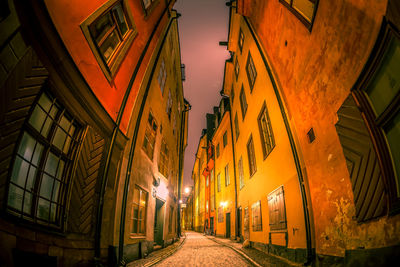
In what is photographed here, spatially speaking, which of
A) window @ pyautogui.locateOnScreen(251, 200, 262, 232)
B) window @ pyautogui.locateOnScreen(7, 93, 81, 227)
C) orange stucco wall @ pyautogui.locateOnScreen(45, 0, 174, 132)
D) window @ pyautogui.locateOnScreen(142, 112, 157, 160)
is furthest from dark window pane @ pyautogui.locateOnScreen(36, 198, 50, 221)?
window @ pyautogui.locateOnScreen(251, 200, 262, 232)

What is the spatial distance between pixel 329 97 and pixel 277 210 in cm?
398

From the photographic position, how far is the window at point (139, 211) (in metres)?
5.96

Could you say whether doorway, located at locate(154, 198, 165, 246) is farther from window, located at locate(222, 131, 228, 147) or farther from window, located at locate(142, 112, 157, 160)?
window, located at locate(222, 131, 228, 147)

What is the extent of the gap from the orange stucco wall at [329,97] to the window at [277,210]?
1.42 m

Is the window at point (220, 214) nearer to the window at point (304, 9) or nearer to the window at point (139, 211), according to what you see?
the window at point (139, 211)

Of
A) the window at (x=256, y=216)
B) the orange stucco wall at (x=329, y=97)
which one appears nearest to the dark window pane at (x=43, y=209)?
the orange stucco wall at (x=329, y=97)

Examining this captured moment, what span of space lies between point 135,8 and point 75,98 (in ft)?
14.0

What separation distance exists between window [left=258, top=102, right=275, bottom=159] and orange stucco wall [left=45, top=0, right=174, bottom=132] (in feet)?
16.3

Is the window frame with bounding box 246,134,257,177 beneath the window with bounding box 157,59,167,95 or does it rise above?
beneath

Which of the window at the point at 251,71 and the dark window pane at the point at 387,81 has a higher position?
the window at the point at 251,71

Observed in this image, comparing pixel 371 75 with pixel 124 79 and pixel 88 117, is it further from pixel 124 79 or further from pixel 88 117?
pixel 124 79

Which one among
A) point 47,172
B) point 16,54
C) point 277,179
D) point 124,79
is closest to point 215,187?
point 277,179

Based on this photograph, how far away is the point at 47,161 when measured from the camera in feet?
9.84

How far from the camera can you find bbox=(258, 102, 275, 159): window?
6.93 meters
